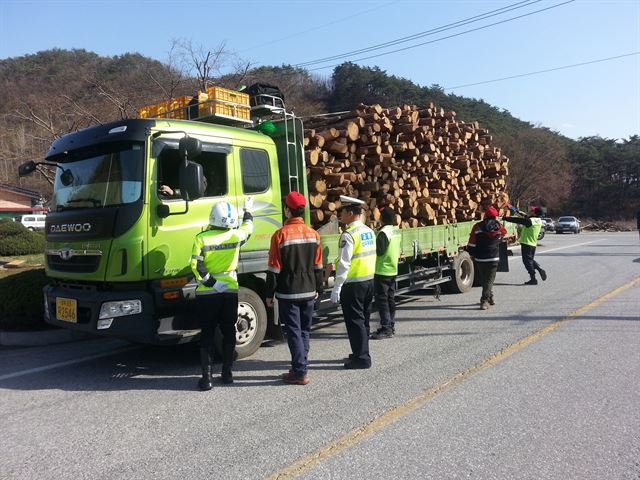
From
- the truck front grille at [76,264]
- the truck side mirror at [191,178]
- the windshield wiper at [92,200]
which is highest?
the truck side mirror at [191,178]

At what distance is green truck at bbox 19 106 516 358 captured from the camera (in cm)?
484

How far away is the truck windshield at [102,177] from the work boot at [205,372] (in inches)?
64.2

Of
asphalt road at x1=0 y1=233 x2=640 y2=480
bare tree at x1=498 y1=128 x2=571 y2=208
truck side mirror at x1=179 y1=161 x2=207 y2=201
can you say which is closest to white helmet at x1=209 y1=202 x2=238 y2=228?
truck side mirror at x1=179 y1=161 x2=207 y2=201

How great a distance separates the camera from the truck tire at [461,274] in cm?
1010

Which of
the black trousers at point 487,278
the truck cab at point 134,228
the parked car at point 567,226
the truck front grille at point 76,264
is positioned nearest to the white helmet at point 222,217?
the truck cab at point 134,228

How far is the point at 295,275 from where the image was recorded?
4941mm

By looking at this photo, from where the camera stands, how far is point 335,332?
729 centimetres

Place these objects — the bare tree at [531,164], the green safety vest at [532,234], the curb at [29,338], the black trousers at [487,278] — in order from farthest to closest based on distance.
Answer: the bare tree at [531,164] → the green safety vest at [532,234] → the black trousers at [487,278] → the curb at [29,338]

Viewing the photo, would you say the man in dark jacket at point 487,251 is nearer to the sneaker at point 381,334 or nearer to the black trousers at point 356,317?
the sneaker at point 381,334

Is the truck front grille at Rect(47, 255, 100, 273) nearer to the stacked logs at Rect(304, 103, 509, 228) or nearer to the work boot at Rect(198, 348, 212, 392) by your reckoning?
the work boot at Rect(198, 348, 212, 392)

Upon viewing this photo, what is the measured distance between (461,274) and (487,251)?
1.72m

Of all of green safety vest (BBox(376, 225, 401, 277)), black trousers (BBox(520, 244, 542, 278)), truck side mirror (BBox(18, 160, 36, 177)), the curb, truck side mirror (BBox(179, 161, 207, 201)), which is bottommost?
the curb

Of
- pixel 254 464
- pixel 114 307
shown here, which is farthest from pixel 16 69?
pixel 254 464

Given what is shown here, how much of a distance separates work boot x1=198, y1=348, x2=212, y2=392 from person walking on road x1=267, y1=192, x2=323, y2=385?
2.38 feet
